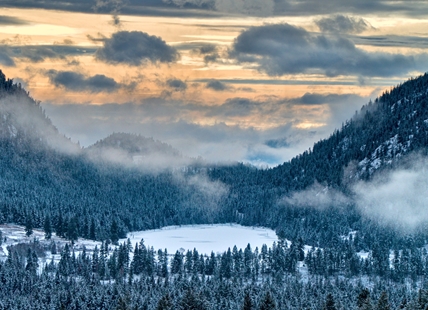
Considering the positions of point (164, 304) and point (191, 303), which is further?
point (164, 304)

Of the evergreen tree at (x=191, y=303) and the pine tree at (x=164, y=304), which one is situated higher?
the evergreen tree at (x=191, y=303)

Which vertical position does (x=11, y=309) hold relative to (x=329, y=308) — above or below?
below

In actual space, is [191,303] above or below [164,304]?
above

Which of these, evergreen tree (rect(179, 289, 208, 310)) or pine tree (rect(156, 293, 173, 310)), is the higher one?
evergreen tree (rect(179, 289, 208, 310))

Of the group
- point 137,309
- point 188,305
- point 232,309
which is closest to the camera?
point 188,305

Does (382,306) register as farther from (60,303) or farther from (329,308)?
(60,303)

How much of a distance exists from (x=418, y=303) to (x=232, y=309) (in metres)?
69.8

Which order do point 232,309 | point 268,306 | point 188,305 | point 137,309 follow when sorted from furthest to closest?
1. point 232,309
2. point 137,309
3. point 188,305
4. point 268,306

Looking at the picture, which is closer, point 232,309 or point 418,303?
point 418,303

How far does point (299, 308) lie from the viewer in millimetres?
194625

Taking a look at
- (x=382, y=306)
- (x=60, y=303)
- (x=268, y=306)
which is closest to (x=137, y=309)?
(x=60, y=303)

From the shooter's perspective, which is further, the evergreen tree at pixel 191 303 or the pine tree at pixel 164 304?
the pine tree at pixel 164 304

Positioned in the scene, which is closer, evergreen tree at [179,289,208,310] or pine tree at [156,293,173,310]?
evergreen tree at [179,289,208,310]

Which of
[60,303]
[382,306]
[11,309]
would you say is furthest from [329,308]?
[11,309]
